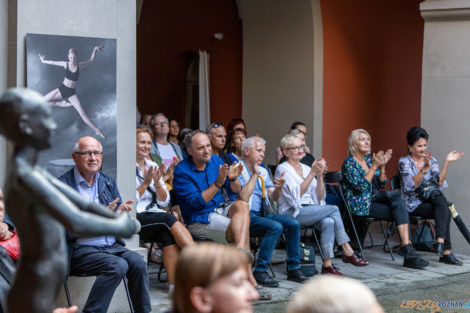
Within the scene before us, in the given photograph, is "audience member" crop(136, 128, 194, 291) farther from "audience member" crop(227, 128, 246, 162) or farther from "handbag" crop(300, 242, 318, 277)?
"audience member" crop(227, 128, 246, 162)

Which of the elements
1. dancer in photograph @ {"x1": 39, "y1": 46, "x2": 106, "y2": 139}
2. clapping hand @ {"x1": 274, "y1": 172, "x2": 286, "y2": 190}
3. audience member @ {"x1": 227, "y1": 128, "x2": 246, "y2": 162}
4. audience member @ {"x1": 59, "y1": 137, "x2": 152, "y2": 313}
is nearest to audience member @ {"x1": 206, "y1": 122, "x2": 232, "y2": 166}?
audience member @ {"x1": 227, "y1": 128, "x2": 246, "y2": 162}

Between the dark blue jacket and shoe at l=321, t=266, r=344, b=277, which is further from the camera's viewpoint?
shoe at l=321, t=266, r=344, b=277

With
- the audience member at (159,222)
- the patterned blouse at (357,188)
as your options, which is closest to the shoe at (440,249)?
the patterned blouse at (357,188)

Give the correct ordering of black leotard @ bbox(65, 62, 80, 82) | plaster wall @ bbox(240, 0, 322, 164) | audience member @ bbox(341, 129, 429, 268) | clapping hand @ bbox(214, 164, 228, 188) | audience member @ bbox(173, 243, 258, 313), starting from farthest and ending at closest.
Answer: plaster wall @ bbox(240, 0, 322, 164) → audience member @ bbox(341, 129, 429, 268) → clapping hand @ bbox(214, 164, 228, 188) → black leotard @ bbox(65, 62, 80, 82) → audience member @ bbox(173, 243, 258, 313)

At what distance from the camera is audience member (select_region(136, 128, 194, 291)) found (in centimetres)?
529

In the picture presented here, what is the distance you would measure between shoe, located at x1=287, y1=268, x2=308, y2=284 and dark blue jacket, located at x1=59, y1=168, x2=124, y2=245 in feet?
6.68

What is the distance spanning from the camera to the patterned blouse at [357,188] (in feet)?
23.1

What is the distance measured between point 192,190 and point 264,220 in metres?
0.74

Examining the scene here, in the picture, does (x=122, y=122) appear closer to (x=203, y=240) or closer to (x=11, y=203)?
(x=203, y=240)

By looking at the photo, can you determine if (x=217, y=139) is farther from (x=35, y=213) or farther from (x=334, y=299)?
(x=334, y=299)

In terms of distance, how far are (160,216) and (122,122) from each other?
2.60ft

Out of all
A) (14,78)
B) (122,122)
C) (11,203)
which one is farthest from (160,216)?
(11,203)

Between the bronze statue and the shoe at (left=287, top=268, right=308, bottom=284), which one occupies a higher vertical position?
the bronze statue

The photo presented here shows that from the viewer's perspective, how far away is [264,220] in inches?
238
